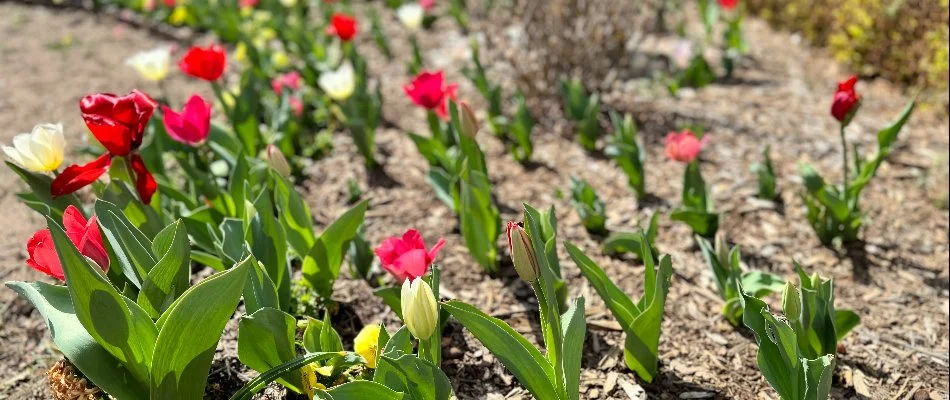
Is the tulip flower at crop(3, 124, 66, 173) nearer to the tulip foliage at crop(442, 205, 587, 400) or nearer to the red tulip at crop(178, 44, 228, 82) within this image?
the red tulip at crop(178, 44, 228, 82)

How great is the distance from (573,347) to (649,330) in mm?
335

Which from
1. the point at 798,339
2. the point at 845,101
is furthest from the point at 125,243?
the point at 845,101

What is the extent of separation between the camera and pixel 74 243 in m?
1.63

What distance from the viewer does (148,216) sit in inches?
84.7

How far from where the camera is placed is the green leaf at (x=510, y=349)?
1621 mm

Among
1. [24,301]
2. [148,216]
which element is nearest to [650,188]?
[148,216]

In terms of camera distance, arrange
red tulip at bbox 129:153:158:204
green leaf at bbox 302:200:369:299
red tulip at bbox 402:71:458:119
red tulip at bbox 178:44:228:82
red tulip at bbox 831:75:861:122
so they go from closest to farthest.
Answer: red tulip at bbox 129:153:158:204, green leaf at bbox 302:200:369:299, red tulip at bbox 831:75:861:122, red tulip at bbox 178:44:228:82, red tulip at bbox 402:71:458:119

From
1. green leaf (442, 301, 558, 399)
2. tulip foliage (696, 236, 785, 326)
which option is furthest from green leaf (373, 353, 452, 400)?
tulip foliage (696, 236, 785, 326)

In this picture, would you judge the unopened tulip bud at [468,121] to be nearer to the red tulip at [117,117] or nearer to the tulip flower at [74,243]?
the red tulip at [117,117]

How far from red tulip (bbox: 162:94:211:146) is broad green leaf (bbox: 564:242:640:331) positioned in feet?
4.24

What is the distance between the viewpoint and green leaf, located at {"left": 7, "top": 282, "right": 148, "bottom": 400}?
61.1 inches

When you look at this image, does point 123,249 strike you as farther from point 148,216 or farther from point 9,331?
point 9,331

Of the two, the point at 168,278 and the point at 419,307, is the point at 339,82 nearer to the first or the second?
the point at 168,278

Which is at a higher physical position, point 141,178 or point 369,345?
point 141,178
